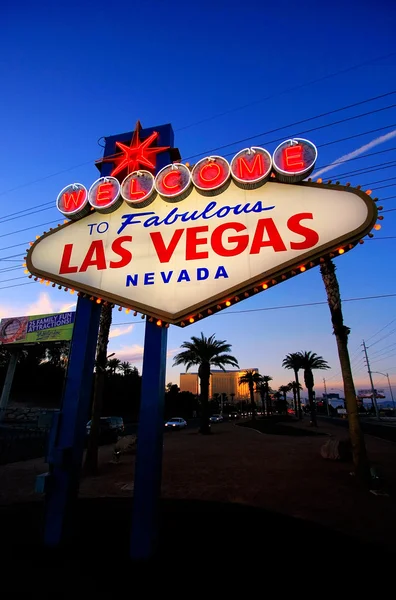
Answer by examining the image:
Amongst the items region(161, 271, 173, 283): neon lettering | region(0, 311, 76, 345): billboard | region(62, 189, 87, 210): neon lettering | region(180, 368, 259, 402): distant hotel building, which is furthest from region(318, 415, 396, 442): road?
region(180, 368, 259, 402): distant hotel building

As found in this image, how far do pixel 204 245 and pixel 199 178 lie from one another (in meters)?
1.56

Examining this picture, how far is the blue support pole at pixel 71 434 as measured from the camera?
202 inches

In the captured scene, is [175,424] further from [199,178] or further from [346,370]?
[199,178]

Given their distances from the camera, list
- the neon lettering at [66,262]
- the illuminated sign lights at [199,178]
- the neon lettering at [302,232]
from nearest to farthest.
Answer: the neon lettering at [302,232] → the illuminated sign lights at [199,178] → the neon lettering at [66,262]

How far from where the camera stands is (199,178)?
6.27 meters

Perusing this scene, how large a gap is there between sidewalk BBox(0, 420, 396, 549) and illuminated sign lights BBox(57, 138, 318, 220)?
22.9 ft

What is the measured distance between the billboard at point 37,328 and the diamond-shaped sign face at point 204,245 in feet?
74.5

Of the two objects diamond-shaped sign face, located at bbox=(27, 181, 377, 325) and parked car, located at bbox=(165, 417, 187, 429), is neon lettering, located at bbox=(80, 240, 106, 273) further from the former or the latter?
parked car, located at bbox=(165, 417, 187, 429)

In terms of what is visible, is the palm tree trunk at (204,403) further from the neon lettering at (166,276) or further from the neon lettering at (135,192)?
the neon lettering at (135,192)

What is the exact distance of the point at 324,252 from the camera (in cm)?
520

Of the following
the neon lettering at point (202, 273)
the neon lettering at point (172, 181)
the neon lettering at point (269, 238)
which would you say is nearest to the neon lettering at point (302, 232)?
the neon lettering at point (269, 238)

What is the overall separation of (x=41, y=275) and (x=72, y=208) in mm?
1688

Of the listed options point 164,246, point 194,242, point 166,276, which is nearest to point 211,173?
point 194,242

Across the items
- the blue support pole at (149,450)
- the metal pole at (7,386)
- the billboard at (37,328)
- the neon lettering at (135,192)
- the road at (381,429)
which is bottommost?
the road at (381,429)
